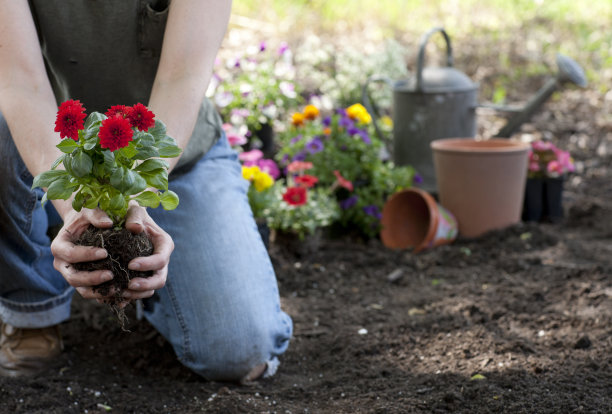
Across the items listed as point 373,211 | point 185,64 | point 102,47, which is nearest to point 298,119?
point 373,211

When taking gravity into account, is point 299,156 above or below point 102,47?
below

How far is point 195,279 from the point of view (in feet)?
6.07

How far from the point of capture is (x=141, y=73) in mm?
1864

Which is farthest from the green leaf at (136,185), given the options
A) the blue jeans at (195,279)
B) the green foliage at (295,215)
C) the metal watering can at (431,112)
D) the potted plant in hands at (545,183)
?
the potted plant in hands at (545,183)

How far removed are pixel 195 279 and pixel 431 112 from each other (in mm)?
2024

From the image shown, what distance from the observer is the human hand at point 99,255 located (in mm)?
1302

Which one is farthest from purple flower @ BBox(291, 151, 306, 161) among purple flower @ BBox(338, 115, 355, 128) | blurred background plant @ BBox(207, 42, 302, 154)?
blurred background plant @ BBox(207, 42, 302, 154)

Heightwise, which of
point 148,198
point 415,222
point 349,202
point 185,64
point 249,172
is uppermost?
point 185,64

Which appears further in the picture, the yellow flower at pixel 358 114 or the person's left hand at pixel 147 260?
the yellow flower at pixel 358 114

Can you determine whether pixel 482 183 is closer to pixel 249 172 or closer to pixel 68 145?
pixel 249 172

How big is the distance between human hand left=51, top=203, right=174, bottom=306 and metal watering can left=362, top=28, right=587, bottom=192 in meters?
2.28

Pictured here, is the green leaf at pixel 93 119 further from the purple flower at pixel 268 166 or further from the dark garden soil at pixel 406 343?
the purple flower at pixel 268 166

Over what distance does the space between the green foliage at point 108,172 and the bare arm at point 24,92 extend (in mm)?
227

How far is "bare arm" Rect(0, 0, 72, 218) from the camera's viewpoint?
1.53m
